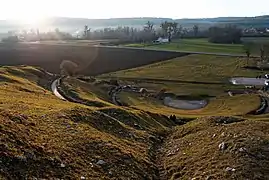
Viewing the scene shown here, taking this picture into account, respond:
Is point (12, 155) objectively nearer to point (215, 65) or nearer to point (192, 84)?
point (192, 84)

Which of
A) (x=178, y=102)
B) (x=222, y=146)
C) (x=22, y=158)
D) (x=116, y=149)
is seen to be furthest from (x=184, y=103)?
(x=22, y=158)

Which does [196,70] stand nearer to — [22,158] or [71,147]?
[71,147]

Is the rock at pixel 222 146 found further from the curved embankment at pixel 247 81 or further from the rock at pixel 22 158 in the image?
the curved embankment at pixel 247 81

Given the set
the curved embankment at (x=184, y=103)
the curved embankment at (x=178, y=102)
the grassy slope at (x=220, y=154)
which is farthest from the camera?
the curved embankment at (x=184, y=103)

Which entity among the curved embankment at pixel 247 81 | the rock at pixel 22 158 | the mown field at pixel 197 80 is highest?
the rock at pixel 22 158

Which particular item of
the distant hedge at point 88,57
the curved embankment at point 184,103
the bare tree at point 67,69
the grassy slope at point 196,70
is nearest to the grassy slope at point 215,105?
the curved embankment at point 184,103
